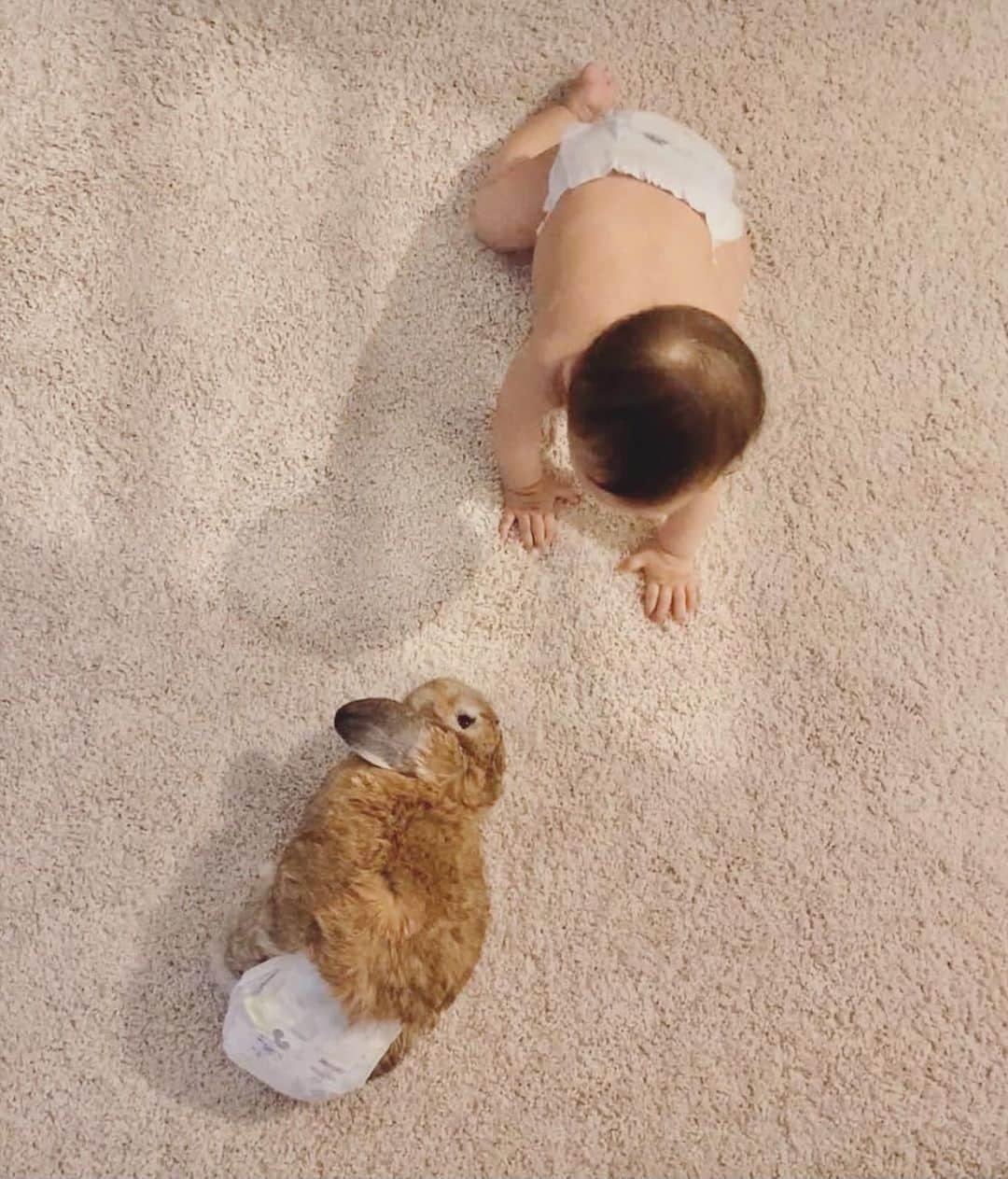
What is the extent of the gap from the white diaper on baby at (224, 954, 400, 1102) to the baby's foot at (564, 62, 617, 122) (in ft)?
2.54

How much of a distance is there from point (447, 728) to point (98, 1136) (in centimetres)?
44

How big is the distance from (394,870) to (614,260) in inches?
18.9

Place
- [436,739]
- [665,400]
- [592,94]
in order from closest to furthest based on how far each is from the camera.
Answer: [665,400]
[436,739]
[592,94]

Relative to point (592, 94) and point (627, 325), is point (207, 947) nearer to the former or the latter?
point (627, 325)

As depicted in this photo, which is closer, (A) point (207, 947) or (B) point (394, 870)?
(B) point (394, 870)

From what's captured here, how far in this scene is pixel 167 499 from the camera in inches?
35.9

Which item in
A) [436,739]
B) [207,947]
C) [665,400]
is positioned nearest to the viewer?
[665,400]

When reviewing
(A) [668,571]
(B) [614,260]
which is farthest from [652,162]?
(A) [668,571]

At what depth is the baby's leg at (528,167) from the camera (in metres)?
0.91

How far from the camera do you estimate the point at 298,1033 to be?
2.38 ft

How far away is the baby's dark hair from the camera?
64 centimetres

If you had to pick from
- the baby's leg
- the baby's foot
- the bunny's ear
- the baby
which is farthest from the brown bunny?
the baby's foot

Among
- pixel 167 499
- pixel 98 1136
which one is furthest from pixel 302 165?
pixel 98 1136

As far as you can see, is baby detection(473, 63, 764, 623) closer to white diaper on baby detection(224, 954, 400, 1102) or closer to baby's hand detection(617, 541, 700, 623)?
baby's hand detection(617, 541, 700, 623)
